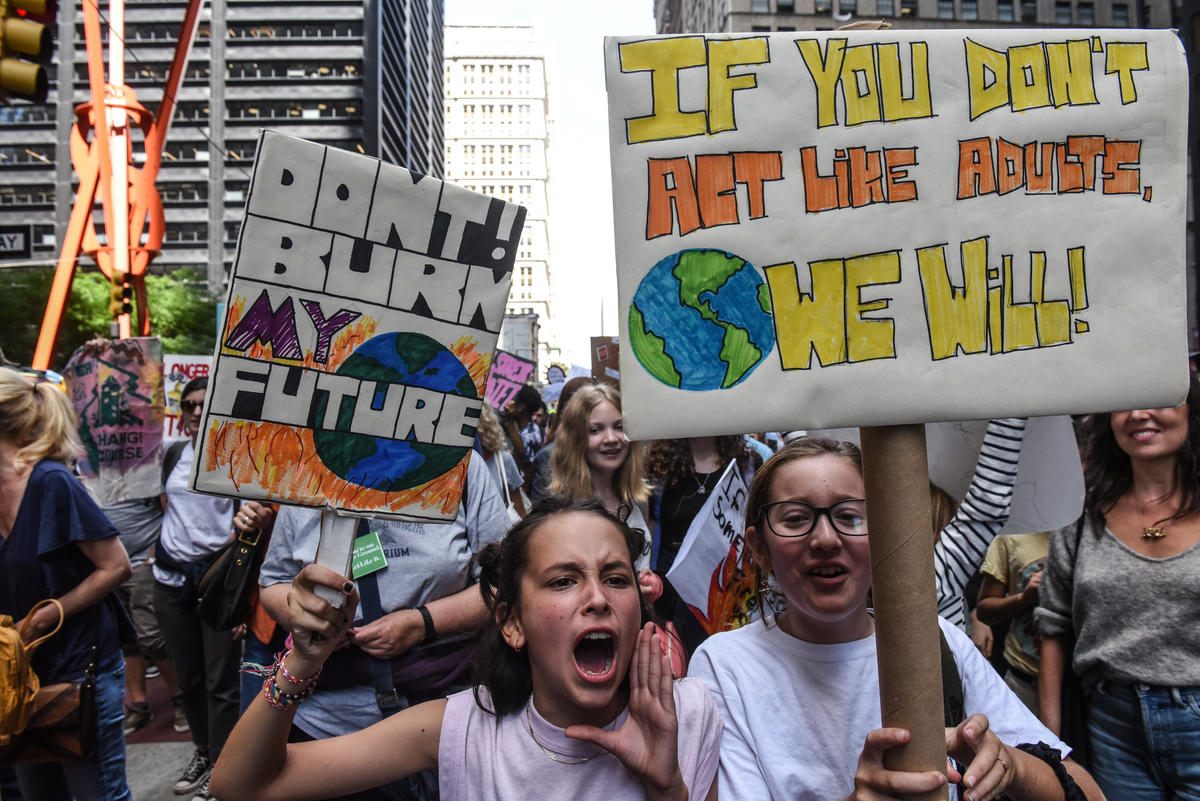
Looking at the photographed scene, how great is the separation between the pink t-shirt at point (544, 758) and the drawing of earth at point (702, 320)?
0.62 meters

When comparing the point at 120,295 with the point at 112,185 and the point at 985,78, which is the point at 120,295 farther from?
the point at 985,78

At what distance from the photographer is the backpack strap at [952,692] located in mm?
1572

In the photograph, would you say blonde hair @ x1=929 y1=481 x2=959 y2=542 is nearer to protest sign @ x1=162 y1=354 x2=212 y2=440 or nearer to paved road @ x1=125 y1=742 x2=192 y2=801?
paved road @ x1=125 y1=742 x2=192 y2=801

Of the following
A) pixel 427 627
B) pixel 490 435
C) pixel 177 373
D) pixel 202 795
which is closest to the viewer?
pixel 427 627

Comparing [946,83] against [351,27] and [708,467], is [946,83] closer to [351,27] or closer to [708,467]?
[708,467]

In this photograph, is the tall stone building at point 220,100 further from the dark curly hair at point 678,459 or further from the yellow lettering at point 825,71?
the yellow lettering at point 825,71

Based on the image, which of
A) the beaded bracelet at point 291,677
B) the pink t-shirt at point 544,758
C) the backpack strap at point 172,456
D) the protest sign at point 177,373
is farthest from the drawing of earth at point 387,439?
the protest sign at point 177,373

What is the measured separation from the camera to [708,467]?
13.2ft

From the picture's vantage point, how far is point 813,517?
5.41 feet

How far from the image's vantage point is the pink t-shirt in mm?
1546

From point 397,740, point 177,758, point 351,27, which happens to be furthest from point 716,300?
point 351,27

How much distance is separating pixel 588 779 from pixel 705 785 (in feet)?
0.70

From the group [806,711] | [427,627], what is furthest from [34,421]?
[806,711]

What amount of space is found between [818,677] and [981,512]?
30.5 inches
